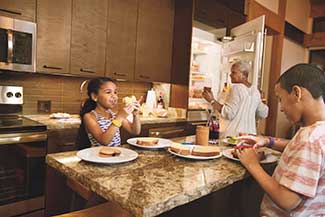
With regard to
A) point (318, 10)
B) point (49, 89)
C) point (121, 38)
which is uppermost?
point (318, 10)

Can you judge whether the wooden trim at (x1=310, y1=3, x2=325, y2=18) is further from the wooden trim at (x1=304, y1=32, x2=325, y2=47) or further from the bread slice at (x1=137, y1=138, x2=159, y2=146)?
the bread slice at (x1=137, y1=138, x2=159, y2=146)

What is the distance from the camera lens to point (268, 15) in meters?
3.96

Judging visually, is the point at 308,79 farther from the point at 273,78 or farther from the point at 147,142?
the point at 273,78

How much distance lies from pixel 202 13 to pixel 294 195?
9.02 feet

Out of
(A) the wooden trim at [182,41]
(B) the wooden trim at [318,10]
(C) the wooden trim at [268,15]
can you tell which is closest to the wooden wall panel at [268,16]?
(C) the wooden trim at [268,15]

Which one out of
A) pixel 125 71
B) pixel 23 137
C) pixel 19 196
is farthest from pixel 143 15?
pixel 19 196

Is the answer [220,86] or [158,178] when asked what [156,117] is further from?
[158,178]

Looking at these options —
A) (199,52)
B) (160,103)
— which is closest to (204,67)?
(199,52)

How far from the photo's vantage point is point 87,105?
177 centimetres

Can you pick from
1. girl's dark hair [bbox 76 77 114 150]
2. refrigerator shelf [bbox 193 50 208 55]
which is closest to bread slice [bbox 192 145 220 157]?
girl's dark hair [bbox 76 77 114 150]

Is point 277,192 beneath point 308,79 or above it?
beneath

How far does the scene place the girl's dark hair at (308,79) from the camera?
3.04ft

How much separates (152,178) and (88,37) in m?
1.98

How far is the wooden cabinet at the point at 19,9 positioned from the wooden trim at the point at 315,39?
5453 millimetres
